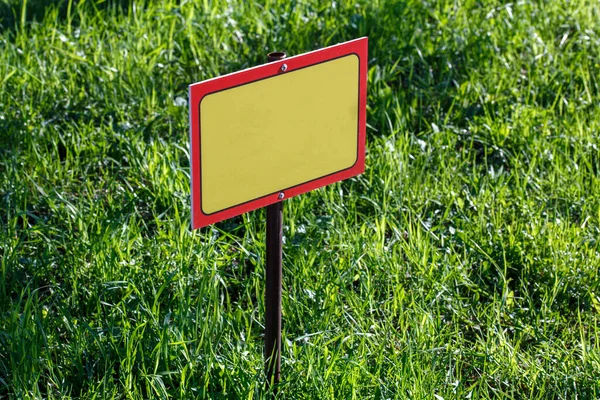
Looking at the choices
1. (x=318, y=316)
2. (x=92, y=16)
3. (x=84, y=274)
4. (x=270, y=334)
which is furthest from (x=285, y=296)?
(x=92, y=16)

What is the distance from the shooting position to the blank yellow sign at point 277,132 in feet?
6.57

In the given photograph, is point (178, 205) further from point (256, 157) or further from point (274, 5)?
point (274, 5)

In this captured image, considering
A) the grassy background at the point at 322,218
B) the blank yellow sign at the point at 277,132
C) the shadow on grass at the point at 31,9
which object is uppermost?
the blank yellow sign at the point at 277,132

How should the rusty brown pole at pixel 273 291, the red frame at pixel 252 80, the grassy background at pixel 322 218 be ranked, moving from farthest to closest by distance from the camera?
the grassy background at pixel 322 218 → the rusty brown pole at pixel 273 291 → the red frame at pixel 252 80

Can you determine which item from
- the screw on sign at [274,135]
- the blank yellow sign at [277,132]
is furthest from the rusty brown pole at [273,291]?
the blank yellow sign at [277,132]

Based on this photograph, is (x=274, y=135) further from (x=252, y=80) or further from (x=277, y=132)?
(x=252, y=80)

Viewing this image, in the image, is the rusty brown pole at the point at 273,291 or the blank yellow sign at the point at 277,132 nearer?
the blank yellow sign at the point at 277,132

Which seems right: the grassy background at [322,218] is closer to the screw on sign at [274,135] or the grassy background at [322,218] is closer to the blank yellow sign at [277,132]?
the screw on sign at [274,135]

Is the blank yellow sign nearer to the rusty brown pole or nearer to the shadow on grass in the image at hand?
the rusty brown pole

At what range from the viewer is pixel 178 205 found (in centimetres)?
321

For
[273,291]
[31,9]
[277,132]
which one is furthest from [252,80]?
[31,9]

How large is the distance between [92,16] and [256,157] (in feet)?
9.06

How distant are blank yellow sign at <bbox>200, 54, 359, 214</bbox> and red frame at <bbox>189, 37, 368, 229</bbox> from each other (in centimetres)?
1

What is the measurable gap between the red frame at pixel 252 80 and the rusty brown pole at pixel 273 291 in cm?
7
